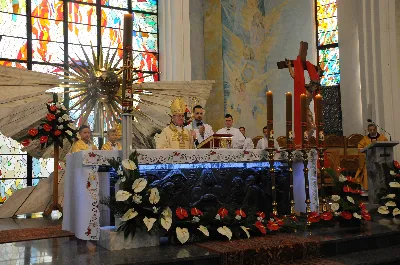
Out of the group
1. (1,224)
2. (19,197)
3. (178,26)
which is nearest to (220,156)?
(1,224)

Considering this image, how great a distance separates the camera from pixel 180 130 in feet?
22.8

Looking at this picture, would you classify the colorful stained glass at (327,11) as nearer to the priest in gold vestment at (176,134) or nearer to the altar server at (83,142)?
the altar server at (83,142)

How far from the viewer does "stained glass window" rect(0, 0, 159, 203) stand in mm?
11805

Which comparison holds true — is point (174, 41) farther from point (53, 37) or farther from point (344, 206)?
point (344, 206)

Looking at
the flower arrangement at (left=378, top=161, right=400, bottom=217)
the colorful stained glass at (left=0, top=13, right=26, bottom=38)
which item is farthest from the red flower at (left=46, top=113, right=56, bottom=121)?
the flower arrangement at (left=378, top=161, right=400, bottom=217)

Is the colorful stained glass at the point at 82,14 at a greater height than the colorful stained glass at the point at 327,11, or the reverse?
the colorful stained glass at the point at 327,11

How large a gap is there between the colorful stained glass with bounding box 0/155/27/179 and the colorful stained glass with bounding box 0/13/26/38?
9.81 ft

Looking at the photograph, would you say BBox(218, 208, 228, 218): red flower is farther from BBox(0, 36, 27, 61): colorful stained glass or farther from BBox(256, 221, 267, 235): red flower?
BBox(0, 36, 27, 61): colorful stained glass

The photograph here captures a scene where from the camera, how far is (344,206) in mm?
6395

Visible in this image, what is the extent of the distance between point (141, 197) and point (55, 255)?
3.32 feet

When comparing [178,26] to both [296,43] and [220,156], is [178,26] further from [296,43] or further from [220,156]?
[220,156]

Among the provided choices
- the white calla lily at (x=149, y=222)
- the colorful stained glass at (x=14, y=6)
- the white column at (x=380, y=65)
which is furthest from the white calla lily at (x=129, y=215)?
the white column at (x=380, y=65)

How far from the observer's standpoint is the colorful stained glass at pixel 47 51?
12405 millimetres

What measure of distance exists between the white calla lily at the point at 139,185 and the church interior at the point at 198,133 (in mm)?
12
